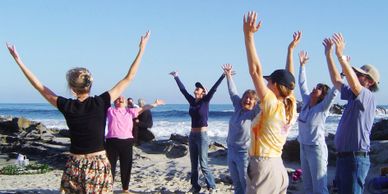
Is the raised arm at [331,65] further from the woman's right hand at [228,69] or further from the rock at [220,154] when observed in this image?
the rock at [220,154]

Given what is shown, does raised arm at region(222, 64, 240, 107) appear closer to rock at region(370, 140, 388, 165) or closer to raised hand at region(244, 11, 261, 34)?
raised hand at region(244, 11, 261, 34)

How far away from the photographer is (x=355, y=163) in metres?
5.12

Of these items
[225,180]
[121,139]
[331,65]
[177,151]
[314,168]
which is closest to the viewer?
[331,65]

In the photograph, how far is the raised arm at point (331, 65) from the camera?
5.16 meters

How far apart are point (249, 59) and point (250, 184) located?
111 centimetres

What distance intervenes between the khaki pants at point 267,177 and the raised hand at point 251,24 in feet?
3.65

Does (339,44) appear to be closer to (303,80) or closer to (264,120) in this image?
(264,120)

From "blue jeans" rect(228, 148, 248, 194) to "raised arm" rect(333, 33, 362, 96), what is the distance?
3.20 m

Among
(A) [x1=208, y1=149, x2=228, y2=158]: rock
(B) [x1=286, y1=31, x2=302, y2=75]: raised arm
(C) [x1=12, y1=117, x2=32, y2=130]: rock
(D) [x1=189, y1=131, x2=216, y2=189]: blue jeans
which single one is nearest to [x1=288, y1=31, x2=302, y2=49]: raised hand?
(B) [x1=286, y1=31, x2=302, y2=75]: raised arm

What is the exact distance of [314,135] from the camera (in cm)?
727

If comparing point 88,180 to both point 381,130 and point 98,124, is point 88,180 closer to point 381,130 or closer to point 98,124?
point 98,124

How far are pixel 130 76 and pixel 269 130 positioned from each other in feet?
4.52

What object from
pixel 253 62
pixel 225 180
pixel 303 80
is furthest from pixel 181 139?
pixel 253 62

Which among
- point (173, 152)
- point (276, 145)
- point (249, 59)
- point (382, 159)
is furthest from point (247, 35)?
point (173, 152)
